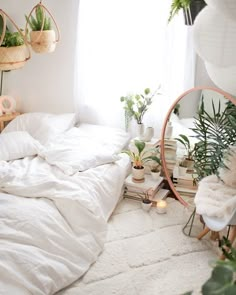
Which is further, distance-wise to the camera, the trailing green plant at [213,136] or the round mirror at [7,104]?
the round mirror at [7,104]

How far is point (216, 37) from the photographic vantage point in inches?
55.2

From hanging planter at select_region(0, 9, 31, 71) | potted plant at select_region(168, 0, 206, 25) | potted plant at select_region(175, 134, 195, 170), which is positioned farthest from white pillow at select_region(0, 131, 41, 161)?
potted plant at select_region(168, 0, 206, 25)

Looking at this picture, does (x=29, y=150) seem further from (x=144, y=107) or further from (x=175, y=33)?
(x=175, y=33)

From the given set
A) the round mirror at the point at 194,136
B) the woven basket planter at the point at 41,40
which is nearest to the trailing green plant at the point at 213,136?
the round mirror at the point at 194,136

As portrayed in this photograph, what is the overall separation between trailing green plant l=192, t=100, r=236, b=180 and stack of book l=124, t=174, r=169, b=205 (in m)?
0.46

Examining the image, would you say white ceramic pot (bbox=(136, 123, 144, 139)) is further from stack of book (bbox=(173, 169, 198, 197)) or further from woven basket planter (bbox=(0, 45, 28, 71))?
woven basket planter (bbox=(0, 45, 28, 71))

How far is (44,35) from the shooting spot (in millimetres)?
1926

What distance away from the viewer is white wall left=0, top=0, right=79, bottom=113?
9.37ft

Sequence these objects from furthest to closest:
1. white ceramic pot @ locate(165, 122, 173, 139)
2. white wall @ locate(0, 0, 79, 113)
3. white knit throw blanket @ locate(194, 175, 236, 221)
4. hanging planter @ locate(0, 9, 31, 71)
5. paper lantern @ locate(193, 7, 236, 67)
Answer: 1. white wall @ locate(0, 0, 79, 113)
2. white ceramic pot @ locate(165, 122, 173, 139)
3. hanging planter @ locate(0, 9, 31, 71)
4. white knit throw blanket @ locate(194, 175, 236, 221)
5. paper lantern @ locate(193, 7, 236, 67)

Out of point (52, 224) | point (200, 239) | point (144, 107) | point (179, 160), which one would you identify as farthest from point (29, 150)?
point (200, 239)

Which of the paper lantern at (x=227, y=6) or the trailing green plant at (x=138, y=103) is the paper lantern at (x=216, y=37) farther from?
the trailing green plant at (x=138, y=103)

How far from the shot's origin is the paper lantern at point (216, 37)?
137 cm

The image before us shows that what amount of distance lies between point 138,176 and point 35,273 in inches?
47.9

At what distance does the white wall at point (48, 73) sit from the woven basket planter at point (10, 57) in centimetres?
97
